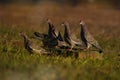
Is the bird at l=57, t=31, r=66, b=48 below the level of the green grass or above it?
above

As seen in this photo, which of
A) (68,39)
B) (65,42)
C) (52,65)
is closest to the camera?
(52,65)

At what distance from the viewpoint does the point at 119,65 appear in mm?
14422

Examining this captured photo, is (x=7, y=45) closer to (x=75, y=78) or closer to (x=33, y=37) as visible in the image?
(x=33, y=37)

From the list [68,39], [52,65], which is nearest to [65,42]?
[68,39]

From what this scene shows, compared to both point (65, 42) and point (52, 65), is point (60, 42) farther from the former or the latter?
point (52, 65)

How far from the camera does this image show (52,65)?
39.9 ft

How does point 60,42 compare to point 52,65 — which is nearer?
point 52,65

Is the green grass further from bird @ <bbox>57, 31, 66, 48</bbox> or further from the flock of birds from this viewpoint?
bird @ <bbox>57, 31, 66, 48</bbox>

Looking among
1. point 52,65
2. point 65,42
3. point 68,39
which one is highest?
point 68,39

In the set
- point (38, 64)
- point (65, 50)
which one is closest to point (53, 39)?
point (65, 50)

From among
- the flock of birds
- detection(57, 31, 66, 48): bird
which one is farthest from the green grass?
detection(57, 31, 66, 48): bird

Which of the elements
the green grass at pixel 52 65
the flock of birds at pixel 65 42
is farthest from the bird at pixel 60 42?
the green grass at pixel 52 65

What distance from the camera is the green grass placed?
11.2 m

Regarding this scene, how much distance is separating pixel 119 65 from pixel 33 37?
150 inches
